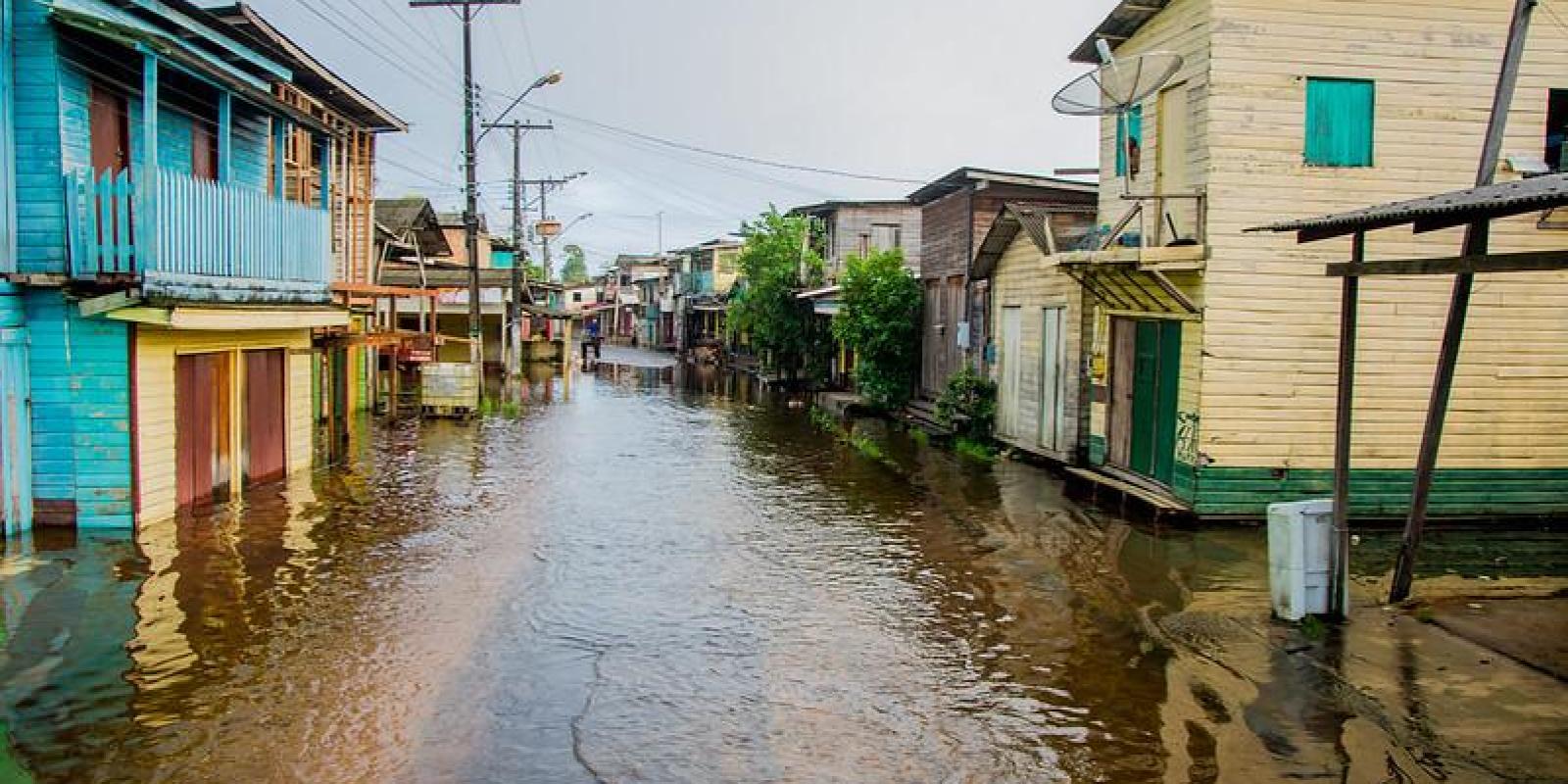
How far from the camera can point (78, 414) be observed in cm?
1205

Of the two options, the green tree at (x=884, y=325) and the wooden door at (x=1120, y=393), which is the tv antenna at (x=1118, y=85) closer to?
the wooden door at (x=1120, y=393)

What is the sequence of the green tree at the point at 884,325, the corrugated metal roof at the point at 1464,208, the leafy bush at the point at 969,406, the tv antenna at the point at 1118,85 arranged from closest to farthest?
the corrugated metal roof at the point at 1464,208, the tv antenna at the point at 1118,85, the leafy bush at the point at 969,406, the green tree at the point at 884,325

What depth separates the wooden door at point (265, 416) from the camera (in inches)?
609

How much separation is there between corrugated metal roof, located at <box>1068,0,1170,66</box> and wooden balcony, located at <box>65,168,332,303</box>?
11.3 m

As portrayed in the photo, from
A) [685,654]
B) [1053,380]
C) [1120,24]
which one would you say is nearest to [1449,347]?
[685,654]

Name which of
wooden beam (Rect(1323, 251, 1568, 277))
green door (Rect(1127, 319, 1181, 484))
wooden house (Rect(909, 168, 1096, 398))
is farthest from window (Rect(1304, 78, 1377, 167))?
wooden house (Rect(909, 168, 1096, 398))

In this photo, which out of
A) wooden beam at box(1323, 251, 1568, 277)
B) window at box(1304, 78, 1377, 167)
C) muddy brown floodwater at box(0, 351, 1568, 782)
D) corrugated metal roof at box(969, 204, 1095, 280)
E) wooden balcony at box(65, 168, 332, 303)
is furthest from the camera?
corrugated metal roof at box(969, 204, 1095, 280)

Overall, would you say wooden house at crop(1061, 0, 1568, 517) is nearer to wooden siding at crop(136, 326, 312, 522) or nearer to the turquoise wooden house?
the turquoise wooden house

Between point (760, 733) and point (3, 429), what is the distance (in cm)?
892

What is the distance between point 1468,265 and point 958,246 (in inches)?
653

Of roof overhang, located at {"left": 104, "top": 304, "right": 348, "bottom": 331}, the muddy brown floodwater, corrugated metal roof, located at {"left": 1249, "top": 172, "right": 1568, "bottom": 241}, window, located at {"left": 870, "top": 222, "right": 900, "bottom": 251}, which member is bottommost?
the muddy brown floodwater

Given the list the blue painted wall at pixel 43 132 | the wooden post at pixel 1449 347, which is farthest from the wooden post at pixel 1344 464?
the blue painted wall at pixel 43 132

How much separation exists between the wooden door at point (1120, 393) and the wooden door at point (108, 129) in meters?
12.9

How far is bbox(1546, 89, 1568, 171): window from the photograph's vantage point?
1425 cm
